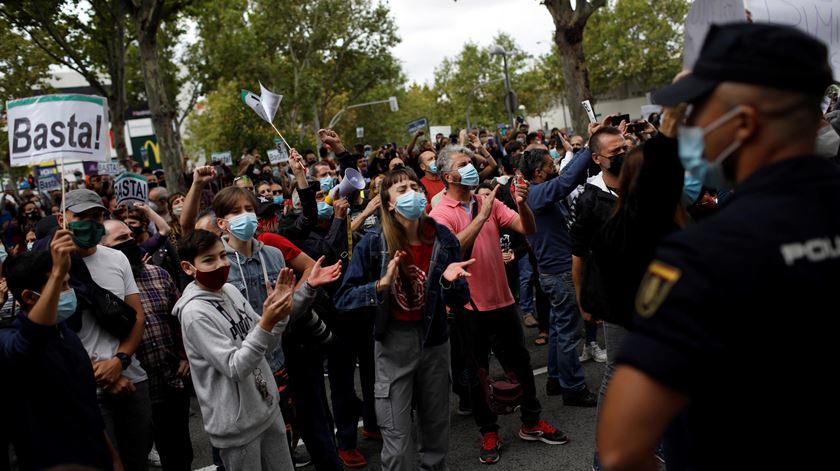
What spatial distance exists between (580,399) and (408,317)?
88.5 inches

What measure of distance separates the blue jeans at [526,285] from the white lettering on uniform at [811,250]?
6.76 m

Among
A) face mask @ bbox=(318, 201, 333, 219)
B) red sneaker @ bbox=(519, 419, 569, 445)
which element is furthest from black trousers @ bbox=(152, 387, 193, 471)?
red sneaker @ bbox=(519, 419, 569, 445)

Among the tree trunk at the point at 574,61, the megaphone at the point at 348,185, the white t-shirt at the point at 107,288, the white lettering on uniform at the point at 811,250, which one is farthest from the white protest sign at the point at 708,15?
the tree trunk at the point at 574,61

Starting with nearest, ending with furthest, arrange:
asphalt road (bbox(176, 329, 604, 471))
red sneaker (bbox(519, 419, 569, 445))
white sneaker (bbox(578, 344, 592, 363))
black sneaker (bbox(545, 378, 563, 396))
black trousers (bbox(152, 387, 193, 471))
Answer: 1. black trousers (bbox(152, 387, 193, 471))
2. asphalt road (bbox(176, 329, 604, 471))
3. red sneaker (bbox(519, 419, 569, 445))
4. black sneaker (bbox(545, 378, 563, 396))
5. white sneaker (bbox(578, 344, 592, 363))

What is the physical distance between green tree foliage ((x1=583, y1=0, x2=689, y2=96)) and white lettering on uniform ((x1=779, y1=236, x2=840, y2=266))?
60333 mm

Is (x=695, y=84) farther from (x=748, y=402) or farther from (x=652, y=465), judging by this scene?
(x=652, y=465)

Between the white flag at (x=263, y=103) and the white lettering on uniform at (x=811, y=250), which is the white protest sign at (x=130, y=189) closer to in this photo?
the white flag at (x=263, y=103)

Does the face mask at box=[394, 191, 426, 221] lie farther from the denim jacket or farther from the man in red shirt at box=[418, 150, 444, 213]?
the man in red shirt at box=[418, 150, 444, 213]

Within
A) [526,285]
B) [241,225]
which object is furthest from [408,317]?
[526,285]

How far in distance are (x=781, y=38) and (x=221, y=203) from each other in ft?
11.1

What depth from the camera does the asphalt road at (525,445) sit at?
16.2ft

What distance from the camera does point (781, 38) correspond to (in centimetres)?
161

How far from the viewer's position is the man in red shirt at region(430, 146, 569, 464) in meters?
5.11

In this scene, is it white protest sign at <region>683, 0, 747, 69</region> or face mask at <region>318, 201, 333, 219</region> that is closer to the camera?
white protest sign at <region>683, 0, 747, 69</region>
